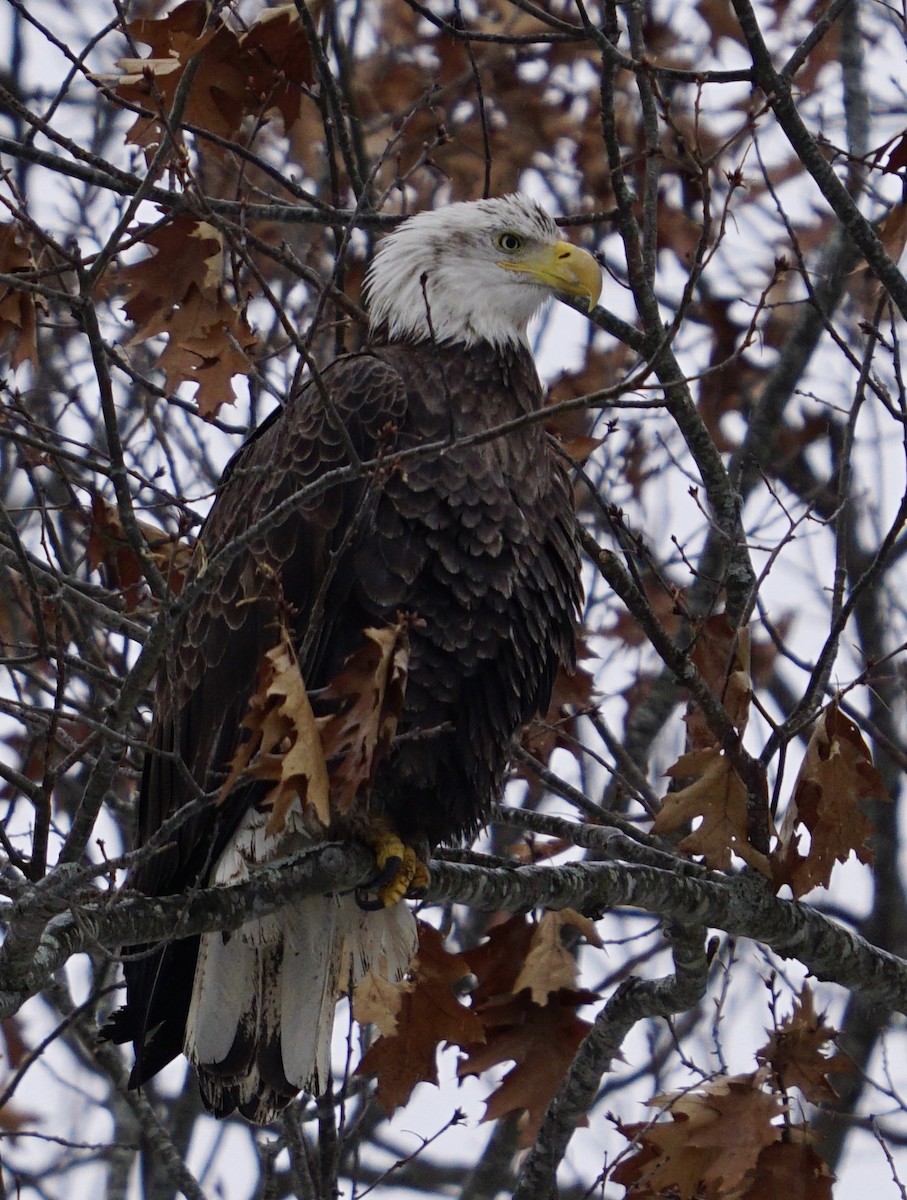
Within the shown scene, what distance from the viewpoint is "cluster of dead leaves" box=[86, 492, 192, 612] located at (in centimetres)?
440

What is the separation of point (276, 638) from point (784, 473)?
13.1ft

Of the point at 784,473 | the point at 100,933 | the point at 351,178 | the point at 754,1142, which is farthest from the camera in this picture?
the point at 784,473

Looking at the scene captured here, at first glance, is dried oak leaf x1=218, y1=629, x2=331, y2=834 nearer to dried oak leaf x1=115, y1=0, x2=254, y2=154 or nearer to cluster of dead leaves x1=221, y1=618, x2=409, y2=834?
cluster of dead leaves x1=221, y1=618, x2=409, y2=834

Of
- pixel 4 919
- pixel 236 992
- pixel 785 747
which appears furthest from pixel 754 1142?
pixel 4 919

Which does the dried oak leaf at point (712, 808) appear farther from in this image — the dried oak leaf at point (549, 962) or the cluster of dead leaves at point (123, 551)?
the cluster of dead leaves at point (123, 551)

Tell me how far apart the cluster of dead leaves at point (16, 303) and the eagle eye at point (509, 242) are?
1301 mm

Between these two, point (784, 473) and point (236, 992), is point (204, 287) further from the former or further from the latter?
point (784, 473)

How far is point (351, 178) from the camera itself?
167 inches

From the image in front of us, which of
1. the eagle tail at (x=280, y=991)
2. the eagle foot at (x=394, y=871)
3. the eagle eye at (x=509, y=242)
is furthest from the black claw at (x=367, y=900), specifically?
the eagle eye at (x=509, y=242)

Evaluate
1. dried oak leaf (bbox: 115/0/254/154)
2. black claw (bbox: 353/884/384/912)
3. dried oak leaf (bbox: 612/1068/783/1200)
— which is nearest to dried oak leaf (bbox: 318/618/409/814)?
black claw (bbox: 353/884/384/912)

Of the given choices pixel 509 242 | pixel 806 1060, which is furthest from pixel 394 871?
pixel 509 242

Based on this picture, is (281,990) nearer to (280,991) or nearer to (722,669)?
(280,991)

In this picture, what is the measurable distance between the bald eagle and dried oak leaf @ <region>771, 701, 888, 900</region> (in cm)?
80

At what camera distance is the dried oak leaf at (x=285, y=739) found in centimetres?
270
